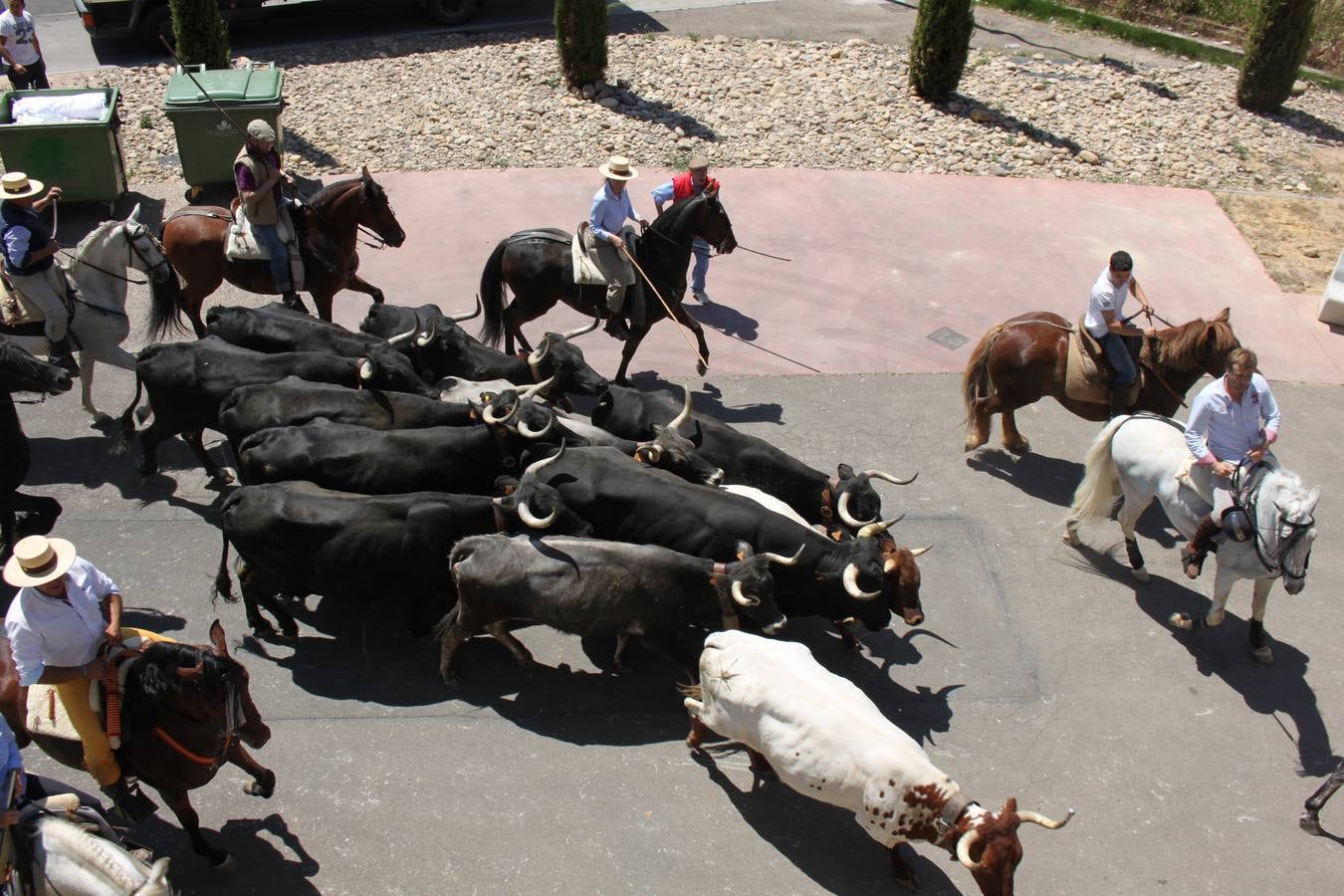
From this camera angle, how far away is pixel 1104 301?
32.0 ft

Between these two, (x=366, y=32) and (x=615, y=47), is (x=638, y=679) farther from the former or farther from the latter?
(x=366, y=32)

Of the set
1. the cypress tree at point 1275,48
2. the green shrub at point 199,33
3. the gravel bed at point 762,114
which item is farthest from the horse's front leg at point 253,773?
the cypress tree at point 1275,48

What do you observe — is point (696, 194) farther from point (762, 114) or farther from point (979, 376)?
point (762, 114)

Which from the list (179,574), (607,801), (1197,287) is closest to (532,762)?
(607,801)

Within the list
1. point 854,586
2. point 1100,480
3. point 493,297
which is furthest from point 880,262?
point 854,586

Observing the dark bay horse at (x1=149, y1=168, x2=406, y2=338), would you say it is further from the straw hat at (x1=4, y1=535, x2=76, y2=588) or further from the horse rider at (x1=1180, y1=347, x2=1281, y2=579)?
the horse rider at (x1=1180, y1=347, x2=1281, y2=579)

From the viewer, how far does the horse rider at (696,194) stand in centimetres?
1184

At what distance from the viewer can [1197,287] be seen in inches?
534

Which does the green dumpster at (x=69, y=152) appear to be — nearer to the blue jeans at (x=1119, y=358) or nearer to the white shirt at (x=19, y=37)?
the white shirt at (x=19, y=37)

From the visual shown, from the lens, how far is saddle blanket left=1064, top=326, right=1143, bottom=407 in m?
10.0

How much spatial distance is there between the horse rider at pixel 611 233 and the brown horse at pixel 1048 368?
338cm

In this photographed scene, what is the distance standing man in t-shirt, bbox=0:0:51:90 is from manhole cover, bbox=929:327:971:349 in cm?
1217

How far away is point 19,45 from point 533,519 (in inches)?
467

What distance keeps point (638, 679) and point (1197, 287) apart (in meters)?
9.06
